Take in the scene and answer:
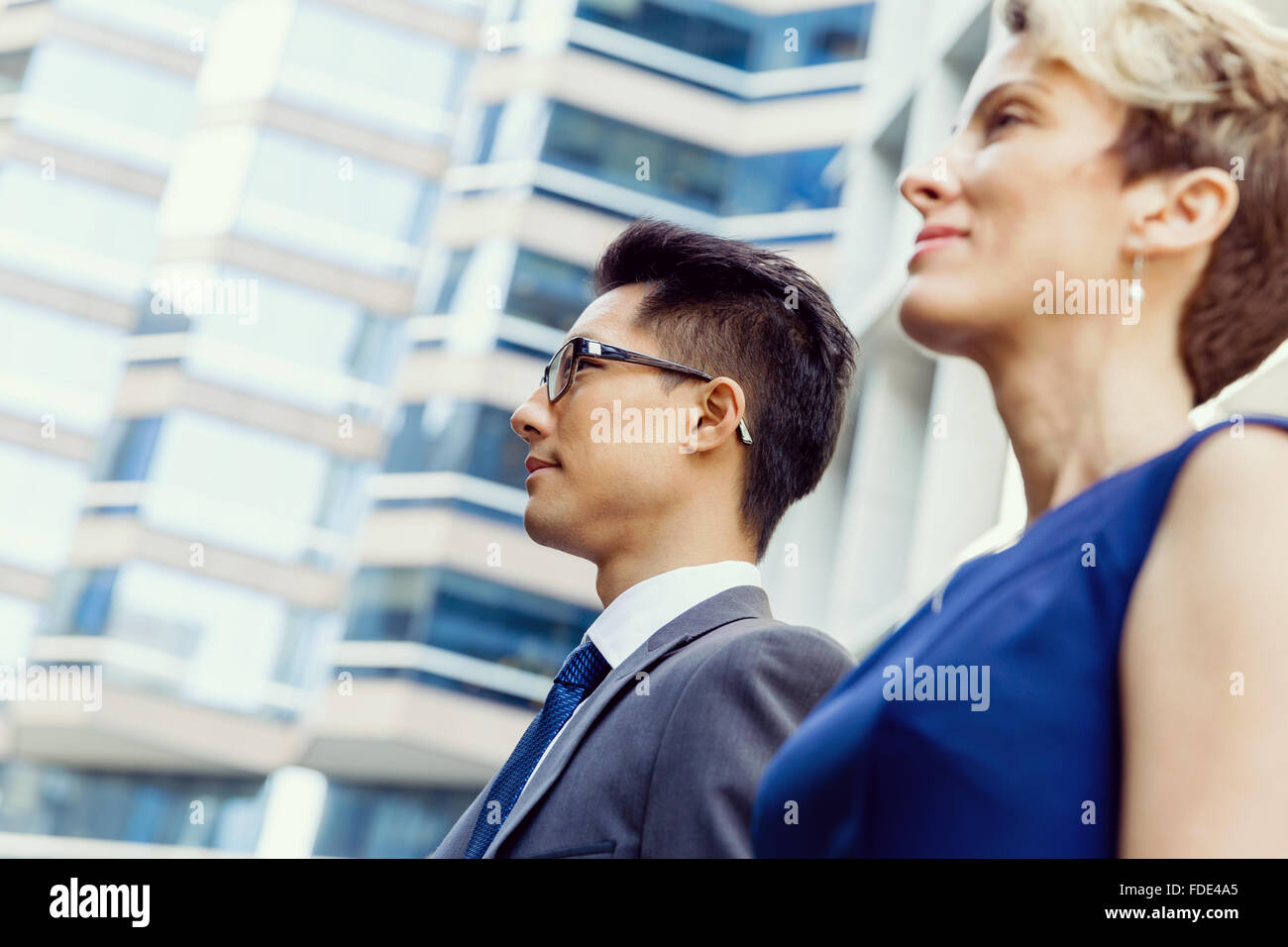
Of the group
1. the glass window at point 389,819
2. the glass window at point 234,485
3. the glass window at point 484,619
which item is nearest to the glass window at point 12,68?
the glass window at point 234,485

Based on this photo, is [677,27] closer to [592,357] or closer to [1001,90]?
[592,357]

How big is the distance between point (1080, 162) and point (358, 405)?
85.9 ft

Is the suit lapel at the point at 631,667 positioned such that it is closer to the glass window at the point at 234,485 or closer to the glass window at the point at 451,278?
the glass window at the point at 451,278

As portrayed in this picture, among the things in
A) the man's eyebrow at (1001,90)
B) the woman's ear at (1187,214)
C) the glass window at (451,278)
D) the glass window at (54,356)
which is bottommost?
the woman's ear at (1187,214)

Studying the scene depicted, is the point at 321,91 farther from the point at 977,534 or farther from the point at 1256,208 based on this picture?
the point at 1256,208

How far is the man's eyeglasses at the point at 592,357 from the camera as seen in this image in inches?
93.9

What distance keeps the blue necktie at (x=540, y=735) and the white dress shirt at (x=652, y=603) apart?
3cm

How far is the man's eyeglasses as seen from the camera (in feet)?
7.82

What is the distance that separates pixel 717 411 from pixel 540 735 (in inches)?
24.6

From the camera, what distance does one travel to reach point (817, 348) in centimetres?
254

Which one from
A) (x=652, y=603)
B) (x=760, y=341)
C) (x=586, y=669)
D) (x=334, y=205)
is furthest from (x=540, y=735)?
(x=334, y=205)

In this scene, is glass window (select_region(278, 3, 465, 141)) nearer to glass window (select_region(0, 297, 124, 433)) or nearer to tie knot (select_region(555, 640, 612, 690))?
glass window (select_region(0, 297, 124, 433))

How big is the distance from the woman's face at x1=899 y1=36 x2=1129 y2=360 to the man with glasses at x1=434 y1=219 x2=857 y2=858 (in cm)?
60

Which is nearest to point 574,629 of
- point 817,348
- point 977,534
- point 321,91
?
point 321,91
